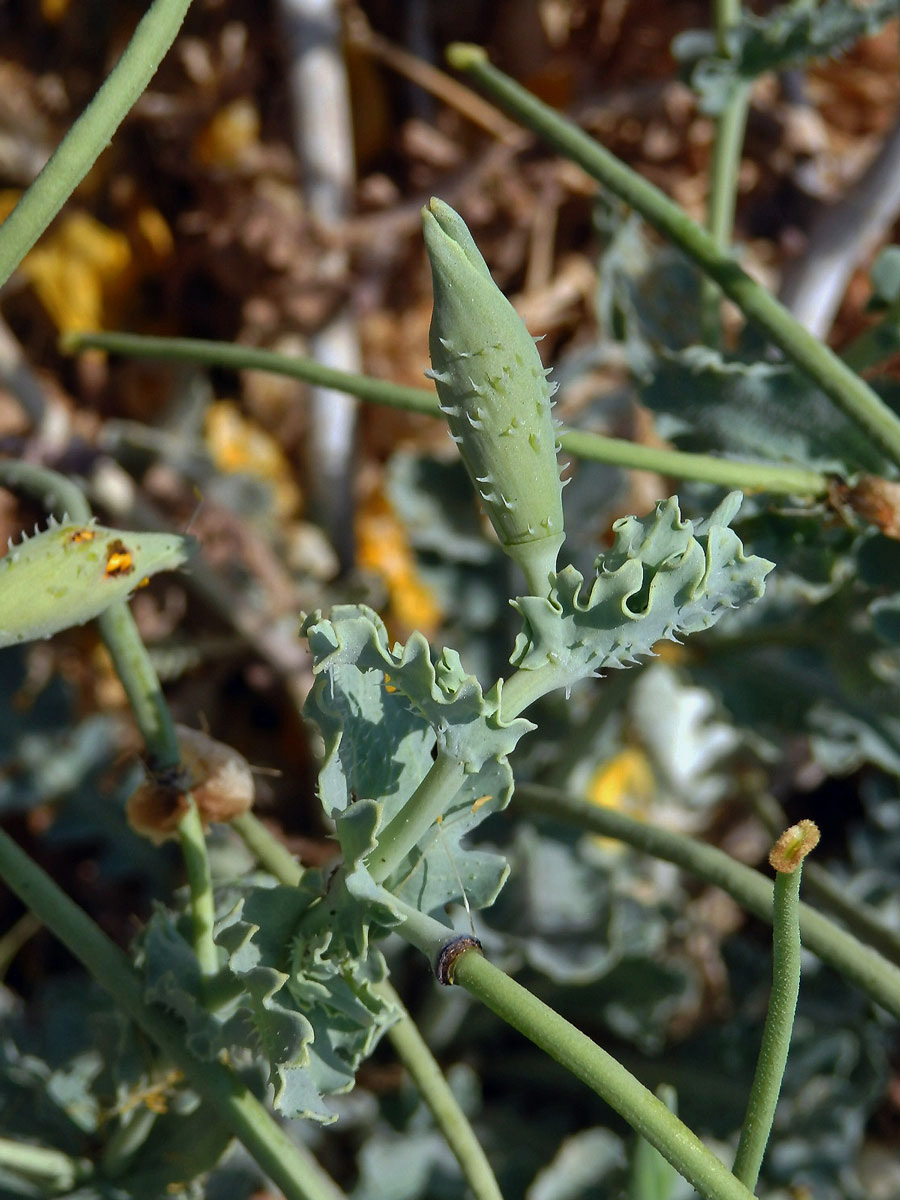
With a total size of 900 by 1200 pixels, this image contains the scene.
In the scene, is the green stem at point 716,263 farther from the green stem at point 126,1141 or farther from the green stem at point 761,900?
the green stem at point 126,1141

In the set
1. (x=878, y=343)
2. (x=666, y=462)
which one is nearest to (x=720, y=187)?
(x=878, y=343)

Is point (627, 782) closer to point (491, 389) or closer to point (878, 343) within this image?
point (878, 343)

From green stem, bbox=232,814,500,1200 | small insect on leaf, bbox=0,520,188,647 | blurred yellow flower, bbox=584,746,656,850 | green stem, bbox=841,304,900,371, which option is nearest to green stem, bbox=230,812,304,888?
green stem, bbox=232,814,500,1200

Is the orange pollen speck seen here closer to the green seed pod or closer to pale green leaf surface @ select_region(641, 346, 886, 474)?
the green seed pod

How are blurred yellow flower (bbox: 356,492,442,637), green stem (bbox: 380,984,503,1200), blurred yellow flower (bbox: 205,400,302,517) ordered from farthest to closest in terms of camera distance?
blurred yellow flower (bbox: 205,400,302,517), blurred yellow flower (bbox: 356,492,442,637), green stem (bbox: 380,984,503,1200)

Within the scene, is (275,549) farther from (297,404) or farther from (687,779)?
(687,779)

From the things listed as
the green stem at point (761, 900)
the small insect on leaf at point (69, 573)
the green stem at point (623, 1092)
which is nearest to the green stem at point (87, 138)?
the small insect on leaf at point (69, 573)
